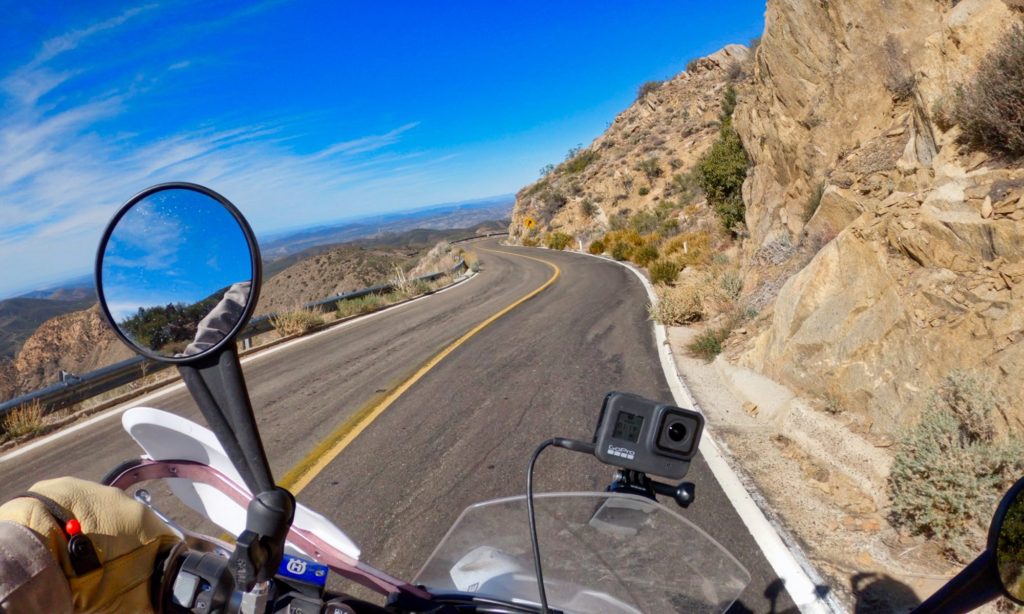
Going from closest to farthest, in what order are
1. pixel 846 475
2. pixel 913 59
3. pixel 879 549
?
pixel 879 549
pixel 846 475
pixel 913 59

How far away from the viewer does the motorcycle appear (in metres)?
1.31

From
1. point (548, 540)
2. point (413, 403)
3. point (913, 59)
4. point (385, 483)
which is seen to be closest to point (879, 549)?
point (548, 540)

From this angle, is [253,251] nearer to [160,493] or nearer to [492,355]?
[160,493]

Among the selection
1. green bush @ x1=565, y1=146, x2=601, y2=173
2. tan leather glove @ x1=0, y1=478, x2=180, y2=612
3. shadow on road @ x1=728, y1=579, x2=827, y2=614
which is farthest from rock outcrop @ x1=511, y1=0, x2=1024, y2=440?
green bush @ x1=565, y1=146, x2=601, y2=173

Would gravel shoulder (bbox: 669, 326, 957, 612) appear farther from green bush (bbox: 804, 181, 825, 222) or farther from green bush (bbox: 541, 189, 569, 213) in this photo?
green bush (bbox: 541, 189, 569, 213)

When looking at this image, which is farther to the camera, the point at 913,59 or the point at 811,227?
the point at 913,59

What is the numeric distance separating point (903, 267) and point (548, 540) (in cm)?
553

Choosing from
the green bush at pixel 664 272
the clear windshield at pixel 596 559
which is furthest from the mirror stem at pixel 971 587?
the green bush at pixel 664 272

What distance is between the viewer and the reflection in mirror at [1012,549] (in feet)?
4.95

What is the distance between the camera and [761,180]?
15.3m

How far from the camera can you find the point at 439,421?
708 cm

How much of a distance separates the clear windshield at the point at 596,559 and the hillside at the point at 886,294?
237 cm

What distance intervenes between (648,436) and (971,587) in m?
0.79

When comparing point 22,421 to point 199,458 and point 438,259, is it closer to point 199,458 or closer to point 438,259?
point 199,458
